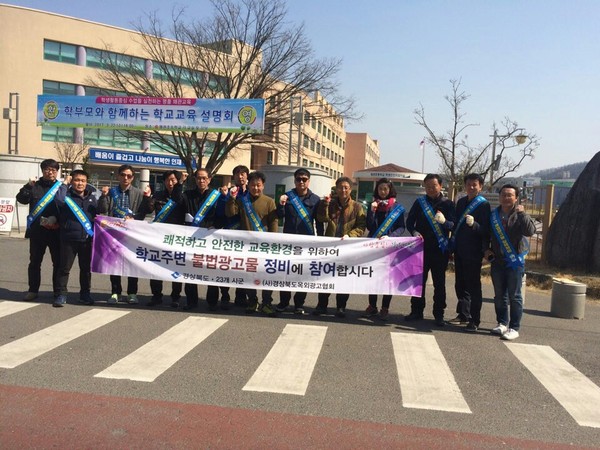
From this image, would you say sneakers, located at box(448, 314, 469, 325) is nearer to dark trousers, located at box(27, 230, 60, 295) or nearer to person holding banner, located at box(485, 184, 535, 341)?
person holding banner, located at box(485, 184, 535, 341)

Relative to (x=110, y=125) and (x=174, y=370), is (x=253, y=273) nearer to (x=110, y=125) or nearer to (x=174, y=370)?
(x=174, y=370)

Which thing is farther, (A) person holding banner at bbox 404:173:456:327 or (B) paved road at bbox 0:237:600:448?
(A) person holding banner at bbox 404:173:456:327

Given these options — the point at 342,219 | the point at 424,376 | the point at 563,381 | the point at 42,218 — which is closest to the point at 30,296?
the point at 42,218

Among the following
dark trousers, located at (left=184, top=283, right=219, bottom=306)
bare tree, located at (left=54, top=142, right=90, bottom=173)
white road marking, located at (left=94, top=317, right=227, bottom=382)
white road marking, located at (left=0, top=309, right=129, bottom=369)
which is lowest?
white road marking, located at (left=0, top=309, right=129, bottom=369)

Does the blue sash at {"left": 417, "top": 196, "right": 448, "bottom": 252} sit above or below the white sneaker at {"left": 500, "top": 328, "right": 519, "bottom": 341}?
above

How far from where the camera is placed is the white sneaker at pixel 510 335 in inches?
262

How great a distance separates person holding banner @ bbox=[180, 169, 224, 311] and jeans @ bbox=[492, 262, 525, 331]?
155 inches

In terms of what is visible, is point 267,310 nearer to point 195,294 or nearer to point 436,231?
point 195,294

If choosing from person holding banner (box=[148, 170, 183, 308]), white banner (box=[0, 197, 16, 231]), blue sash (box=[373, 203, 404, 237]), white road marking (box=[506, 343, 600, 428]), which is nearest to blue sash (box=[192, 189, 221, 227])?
person holding banner (box=[148, 170, 183, 308])

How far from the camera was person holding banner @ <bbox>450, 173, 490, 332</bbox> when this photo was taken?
22.7 ft

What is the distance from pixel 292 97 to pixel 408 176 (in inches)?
1324

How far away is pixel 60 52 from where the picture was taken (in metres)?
40.9

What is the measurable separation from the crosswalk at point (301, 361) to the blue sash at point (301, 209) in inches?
59.2

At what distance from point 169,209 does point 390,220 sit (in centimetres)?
327
